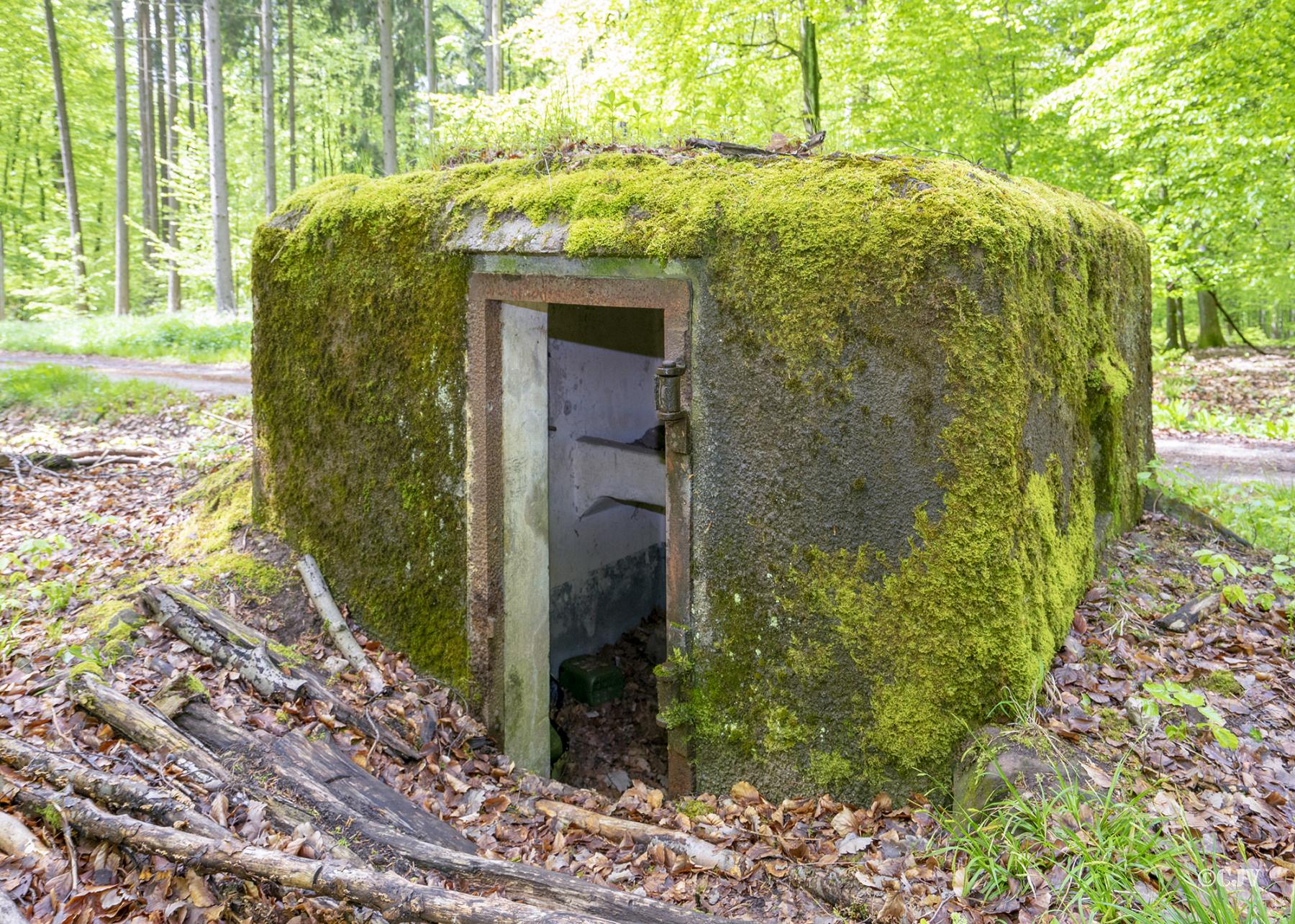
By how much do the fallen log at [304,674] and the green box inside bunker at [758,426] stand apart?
58 centimetres

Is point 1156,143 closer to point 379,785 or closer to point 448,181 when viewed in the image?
point 448,181

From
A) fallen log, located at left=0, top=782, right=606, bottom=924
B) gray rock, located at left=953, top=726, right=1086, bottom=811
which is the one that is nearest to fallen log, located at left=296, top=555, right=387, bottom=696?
fallen log, located at left=0, top=782, right=606, bottom=924

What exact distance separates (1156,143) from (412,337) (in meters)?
10.3

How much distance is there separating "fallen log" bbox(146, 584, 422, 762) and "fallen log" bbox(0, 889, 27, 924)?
6.41ft

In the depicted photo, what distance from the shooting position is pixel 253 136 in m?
24.8

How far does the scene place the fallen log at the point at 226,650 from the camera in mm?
4309

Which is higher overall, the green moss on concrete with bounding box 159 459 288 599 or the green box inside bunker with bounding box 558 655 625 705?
the green moss on concrete with bounding box 159 459 288 599

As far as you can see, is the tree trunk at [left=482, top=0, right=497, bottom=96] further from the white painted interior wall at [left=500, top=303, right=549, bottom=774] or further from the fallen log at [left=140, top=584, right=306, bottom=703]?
the fallen log at [left=140, top=584, right=306, bottom=703]

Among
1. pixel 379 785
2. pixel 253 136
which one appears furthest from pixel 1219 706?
pixel 253 136

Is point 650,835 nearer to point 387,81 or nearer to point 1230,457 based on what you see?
point 1230,457

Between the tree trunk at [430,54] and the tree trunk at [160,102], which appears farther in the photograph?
the tree trunk at [160,102]

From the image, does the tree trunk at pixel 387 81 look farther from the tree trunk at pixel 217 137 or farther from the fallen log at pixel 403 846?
the fallen log at pixel 403 846

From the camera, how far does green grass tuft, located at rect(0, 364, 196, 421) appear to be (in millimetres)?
10312

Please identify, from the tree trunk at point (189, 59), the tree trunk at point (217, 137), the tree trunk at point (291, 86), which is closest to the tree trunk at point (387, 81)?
the tree trunk at point (217, 137)
